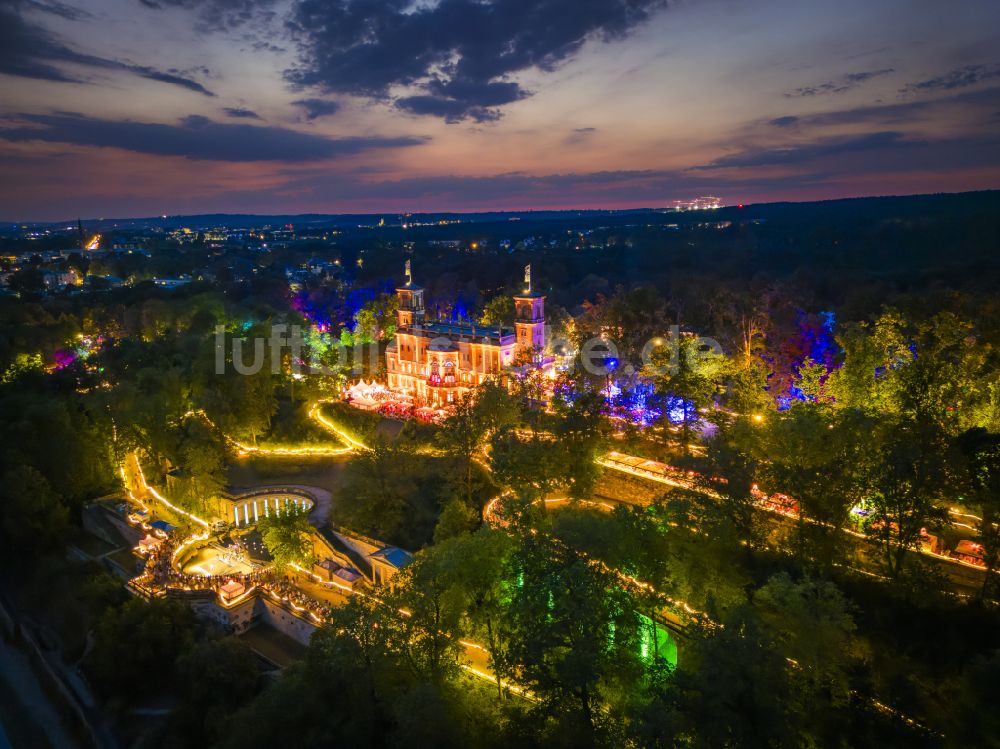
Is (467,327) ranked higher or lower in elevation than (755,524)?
higher

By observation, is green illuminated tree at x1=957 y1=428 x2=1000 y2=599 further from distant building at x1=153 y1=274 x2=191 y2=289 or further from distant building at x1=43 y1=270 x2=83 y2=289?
distant building at x1=43 y1=270 x2=83 y2=289

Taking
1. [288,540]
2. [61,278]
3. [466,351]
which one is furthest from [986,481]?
[61,278]

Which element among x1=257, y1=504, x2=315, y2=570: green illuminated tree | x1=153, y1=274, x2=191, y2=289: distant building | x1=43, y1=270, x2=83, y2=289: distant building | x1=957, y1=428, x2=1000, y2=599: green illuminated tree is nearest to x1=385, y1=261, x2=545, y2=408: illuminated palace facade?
x1=257, y1=504, x2=315, y2=570: green illuminated tree

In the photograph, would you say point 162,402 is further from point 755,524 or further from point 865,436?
point 865,436

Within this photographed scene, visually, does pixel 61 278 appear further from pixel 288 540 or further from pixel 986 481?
pixel 986 481

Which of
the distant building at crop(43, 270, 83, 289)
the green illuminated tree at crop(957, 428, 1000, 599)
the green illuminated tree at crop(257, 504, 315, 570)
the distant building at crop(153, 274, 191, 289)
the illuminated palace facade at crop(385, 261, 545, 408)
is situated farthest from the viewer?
the distant building at crop(153, 274, 191, 289)

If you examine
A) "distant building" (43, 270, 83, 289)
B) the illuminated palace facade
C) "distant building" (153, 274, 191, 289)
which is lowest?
the illuminated palace facade

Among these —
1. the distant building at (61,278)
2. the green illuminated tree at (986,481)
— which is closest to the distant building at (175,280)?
the distant building at (61,278)

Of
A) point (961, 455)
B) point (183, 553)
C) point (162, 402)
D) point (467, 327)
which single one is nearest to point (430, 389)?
point (467, 327)

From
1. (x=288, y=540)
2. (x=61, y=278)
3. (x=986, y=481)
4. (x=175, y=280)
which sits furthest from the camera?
(x=175, y=280)
